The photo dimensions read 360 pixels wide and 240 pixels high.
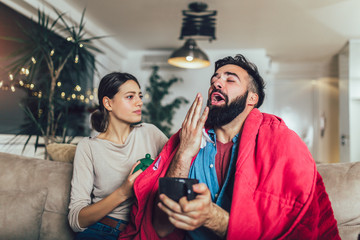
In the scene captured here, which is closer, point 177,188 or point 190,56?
point 177,188

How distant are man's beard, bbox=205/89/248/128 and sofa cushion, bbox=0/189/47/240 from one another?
115 centimetres

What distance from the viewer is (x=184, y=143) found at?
133 centimetres

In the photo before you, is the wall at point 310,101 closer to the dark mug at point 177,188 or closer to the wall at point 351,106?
the wall at point 351,106

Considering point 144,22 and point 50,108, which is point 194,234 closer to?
point 50,108

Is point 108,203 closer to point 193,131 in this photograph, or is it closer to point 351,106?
point 193,131

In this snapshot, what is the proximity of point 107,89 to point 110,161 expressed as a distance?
0.45m

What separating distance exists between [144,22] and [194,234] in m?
3.99

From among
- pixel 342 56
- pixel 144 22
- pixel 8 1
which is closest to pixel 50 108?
pixel 8 1

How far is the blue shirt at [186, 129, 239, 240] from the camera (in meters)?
1.32

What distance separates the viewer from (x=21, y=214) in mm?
1776

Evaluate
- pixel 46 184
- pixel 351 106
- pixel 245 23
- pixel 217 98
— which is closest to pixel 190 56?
pixel 245 23

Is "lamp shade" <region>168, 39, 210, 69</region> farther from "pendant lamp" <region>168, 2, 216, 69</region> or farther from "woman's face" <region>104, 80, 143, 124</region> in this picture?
"woman's face" <region>104, 80, 143, 124</region>

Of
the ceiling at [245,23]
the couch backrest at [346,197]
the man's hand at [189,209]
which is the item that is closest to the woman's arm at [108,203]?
the man's hand at [189,209]

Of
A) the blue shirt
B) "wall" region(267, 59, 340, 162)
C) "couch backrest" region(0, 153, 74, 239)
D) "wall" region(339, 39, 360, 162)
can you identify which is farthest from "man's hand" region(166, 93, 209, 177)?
"wall" region(267, 59, 340, 162)
